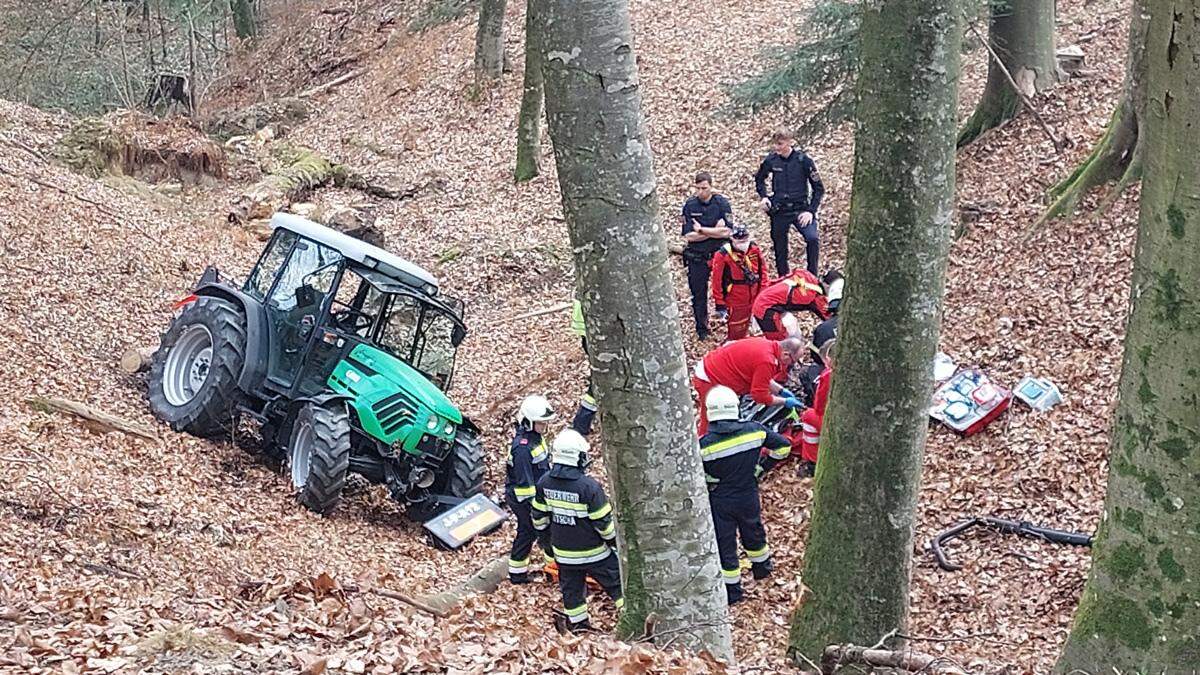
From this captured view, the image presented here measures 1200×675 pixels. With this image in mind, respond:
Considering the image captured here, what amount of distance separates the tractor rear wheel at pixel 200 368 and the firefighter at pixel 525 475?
2.66 meters

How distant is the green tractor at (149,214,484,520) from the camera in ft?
32.6

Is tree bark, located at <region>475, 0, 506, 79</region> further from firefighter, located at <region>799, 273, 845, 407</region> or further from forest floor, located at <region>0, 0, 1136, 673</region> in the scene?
firefighter, located at <region>799, 273, 845, 407</region>

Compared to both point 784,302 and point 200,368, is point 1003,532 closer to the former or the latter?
point 784,302

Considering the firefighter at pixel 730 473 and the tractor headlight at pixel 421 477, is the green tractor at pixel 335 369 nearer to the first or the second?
the tractor headlight at pixel 421 477

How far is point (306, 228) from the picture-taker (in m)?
10.4

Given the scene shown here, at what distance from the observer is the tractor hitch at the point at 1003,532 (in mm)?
7824

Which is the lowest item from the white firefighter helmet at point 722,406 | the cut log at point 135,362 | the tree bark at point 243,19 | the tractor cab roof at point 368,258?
the cut log at point 135,362

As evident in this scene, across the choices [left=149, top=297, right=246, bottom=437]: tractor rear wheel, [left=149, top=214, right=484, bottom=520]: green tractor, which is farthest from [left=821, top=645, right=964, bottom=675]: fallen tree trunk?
[left=149, top=297, right=246, bottom=437]: tractor rear wheel

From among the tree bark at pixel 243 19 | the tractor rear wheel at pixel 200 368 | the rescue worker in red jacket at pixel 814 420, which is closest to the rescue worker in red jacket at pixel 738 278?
the rescue worker in red jacket at pixel 814 420

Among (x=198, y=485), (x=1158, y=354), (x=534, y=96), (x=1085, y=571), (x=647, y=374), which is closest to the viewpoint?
(x=1158, y=354)

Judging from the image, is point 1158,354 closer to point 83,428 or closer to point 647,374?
point 647,374

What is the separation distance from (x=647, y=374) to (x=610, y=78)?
1249 millimetres

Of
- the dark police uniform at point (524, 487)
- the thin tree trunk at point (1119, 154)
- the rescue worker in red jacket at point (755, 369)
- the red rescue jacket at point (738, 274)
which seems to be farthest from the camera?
the red rescue jacket at point (738, 274)

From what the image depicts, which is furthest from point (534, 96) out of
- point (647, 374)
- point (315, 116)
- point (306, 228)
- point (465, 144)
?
point (647, 374)
